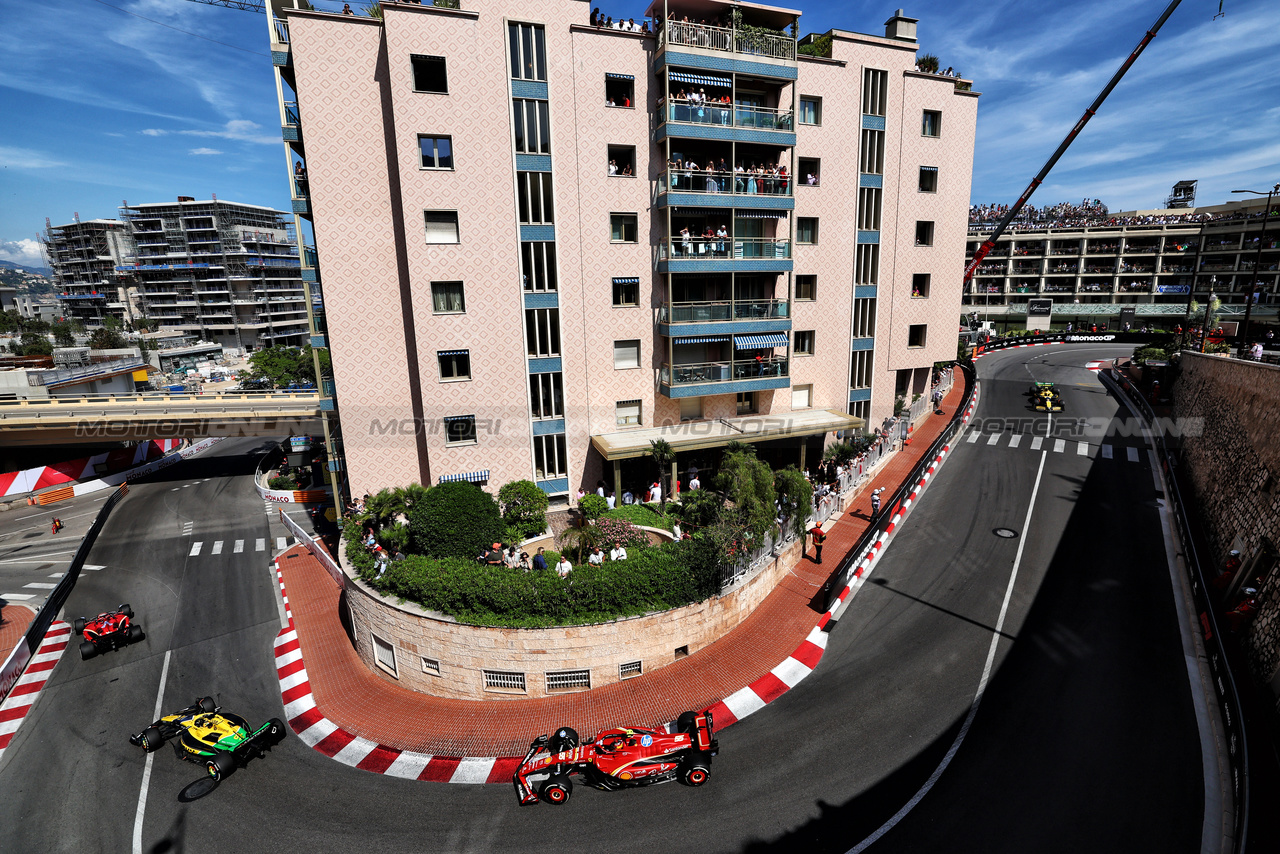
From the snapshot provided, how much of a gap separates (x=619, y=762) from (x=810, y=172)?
2771 cm

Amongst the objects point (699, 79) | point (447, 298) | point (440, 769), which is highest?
point (699, 79)

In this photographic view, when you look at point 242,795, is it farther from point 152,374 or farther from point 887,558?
point 152,374

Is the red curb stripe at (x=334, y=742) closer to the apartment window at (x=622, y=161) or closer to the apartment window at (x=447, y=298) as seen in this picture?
the apartment window at (x=447, y=298)

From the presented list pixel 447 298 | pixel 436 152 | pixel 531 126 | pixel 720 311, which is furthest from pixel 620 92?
pixel 447 298

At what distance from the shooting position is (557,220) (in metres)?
24.5

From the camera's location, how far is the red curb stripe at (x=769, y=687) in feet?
53.6

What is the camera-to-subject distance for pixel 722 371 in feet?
90.3

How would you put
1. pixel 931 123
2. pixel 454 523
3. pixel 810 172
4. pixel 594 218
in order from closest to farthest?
pixel 454 523 < pixel 594 218 < pixel 810 172 < pixel 931 123

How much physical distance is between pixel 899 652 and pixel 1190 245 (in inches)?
3872

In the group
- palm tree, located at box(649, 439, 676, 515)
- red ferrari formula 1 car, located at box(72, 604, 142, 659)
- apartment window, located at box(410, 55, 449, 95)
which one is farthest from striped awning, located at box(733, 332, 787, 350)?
red ferrari formula 1 car, located at box(72, 604, 142, 659)

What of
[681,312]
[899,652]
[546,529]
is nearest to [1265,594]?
[899,652]

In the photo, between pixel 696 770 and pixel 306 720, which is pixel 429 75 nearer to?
pixel 306 720

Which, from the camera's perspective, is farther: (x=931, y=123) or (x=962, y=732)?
(x=931, y=123)

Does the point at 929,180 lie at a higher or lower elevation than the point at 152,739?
higher
